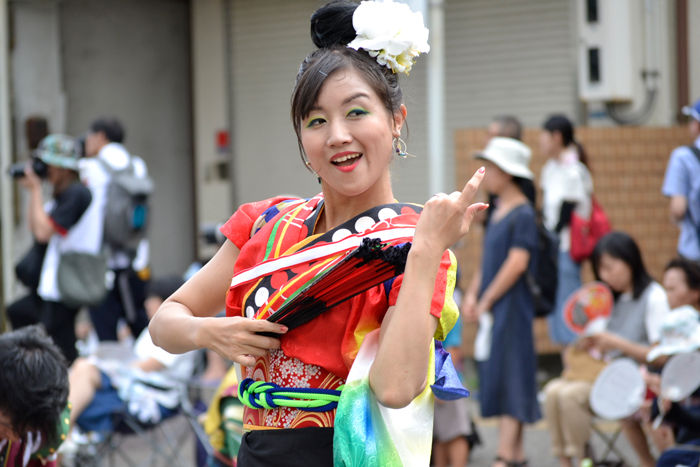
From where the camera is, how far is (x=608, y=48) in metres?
7.24

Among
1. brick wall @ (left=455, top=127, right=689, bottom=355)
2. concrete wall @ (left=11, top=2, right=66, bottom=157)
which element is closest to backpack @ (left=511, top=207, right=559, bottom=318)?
brick wall @ (left=455, top=127, right=689, bottom=355)

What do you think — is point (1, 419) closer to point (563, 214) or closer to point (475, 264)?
point (563, 214)

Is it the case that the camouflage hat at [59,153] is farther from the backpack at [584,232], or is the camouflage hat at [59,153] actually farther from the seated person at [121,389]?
the backpack at [584,232]

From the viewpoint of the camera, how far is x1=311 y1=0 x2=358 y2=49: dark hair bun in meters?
1.77

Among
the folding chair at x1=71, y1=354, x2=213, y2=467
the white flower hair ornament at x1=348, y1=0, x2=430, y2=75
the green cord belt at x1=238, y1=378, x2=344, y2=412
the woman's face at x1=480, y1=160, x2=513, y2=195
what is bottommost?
the folding chair at x1=71, y1=354, x2=213, y2=467

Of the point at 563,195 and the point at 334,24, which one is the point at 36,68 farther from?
the point at 334,24

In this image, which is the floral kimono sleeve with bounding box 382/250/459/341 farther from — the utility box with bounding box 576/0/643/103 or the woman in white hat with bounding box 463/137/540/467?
the utility box with bounding box 576/0/643/103

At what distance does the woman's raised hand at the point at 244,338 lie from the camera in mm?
1604

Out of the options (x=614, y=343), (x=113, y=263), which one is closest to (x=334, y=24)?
(x=614, y=343)

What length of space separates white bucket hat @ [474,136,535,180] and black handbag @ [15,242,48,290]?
3.02m

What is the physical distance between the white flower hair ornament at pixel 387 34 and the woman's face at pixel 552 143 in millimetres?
4758

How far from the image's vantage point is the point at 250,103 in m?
9.61

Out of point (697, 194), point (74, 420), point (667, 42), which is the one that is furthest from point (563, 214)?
point (74, 420)

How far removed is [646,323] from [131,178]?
3792 mm
